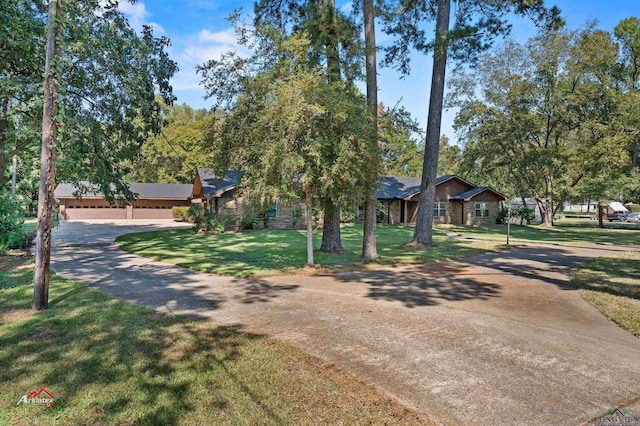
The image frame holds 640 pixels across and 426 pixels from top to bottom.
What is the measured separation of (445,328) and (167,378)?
3.48m

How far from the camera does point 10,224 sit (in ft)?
39.4

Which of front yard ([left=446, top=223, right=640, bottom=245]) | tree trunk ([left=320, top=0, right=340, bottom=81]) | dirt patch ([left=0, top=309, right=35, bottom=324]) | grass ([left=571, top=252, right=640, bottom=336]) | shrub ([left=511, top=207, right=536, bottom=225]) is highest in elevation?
tree trunk ([left=320, top=0, right=340, bottom=81])

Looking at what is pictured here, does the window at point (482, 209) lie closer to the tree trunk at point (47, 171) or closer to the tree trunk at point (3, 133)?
the tree trunk at point (3, 133)

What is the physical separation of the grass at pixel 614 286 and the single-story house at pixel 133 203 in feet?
104

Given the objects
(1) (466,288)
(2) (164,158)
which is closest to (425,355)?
(1) (466,288)

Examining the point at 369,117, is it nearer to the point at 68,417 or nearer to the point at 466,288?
the point at 466,288

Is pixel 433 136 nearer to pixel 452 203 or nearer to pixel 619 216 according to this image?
pixel 452 203

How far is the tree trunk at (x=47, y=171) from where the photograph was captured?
558cm

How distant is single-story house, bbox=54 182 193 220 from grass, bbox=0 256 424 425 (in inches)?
1219

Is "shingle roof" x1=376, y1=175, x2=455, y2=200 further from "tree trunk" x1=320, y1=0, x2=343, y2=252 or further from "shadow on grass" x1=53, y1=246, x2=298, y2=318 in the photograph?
"shadow on grass" x1=53, y1=246, x2=298, y2=318

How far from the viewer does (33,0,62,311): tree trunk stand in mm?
5582

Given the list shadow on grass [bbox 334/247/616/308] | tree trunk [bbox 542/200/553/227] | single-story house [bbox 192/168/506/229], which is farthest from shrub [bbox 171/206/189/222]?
tree trunk [bbox 542/200/553/227]

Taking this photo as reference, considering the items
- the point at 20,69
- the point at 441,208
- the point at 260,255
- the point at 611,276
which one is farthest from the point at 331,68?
the point at 441,208

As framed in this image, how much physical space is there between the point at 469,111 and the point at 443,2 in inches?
635
